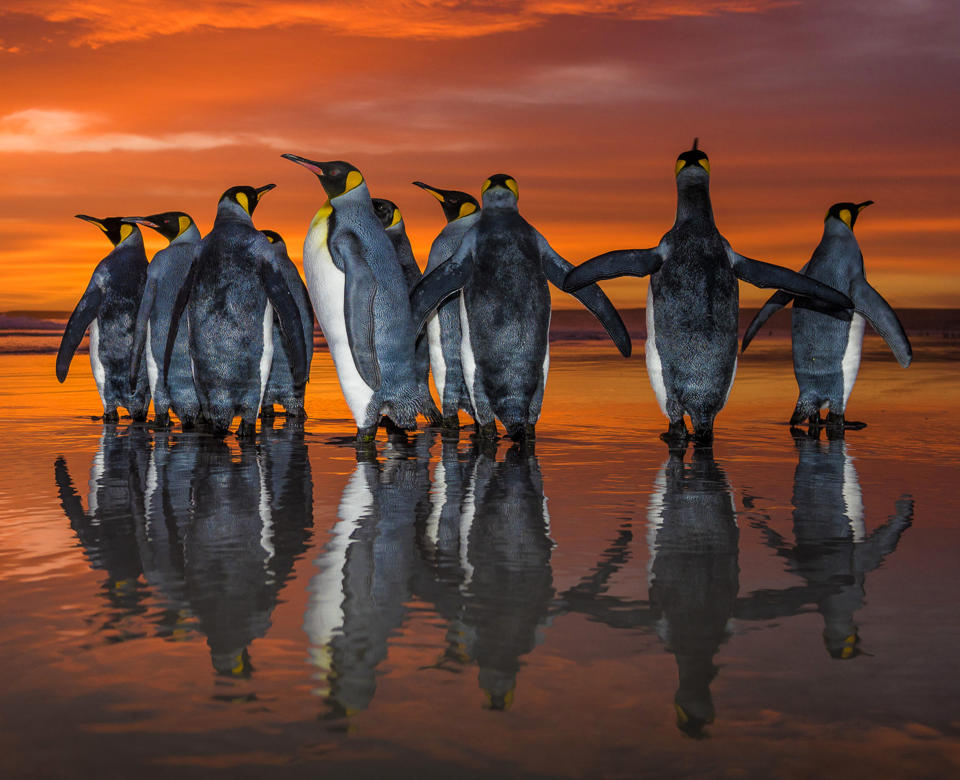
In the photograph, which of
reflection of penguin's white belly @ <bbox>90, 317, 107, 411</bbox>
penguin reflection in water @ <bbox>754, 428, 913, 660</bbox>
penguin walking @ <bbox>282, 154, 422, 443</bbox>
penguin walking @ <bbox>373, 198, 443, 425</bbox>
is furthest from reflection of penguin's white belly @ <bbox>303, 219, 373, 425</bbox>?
penguin reflection in water @ <bbox>754, 428, 913, 660</bbox>

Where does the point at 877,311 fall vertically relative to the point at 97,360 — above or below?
above

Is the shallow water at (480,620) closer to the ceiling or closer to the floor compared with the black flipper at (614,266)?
closer to the floor

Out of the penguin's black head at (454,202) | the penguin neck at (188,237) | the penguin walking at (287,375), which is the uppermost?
the penguin's black head at (454,202)

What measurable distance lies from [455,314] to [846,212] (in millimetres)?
3424

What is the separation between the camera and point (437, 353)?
8.71 metres

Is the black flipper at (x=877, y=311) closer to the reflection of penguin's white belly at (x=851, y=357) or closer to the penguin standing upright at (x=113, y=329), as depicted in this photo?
the reflection of penguin's white belly at (x=851, y=357)

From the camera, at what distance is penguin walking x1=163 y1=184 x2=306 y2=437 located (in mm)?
7730

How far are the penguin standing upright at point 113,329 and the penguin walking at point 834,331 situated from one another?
17.1ft

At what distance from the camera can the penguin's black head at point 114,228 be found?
9.95 metres

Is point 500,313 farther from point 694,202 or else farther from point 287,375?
point 287,375

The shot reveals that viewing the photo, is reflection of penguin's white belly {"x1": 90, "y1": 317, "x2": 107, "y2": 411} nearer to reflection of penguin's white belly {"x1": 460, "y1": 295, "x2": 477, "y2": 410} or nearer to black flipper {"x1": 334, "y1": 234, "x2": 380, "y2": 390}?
black flipper {"x1": 334, "y1": 234, "x2": 380, "y2": 390}

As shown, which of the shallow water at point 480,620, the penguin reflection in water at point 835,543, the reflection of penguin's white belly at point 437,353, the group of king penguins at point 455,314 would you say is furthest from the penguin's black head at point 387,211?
the penguin reflection in water at point 835,543

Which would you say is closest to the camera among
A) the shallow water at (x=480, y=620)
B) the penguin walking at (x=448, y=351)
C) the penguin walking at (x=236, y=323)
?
the shallow water at (x=480, y=620)

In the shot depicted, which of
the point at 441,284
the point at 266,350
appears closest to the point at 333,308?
the point at 266,350
